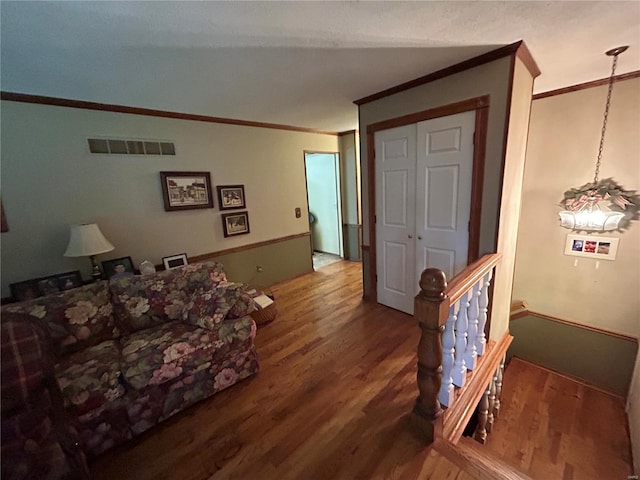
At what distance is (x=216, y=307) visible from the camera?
6.44 ft

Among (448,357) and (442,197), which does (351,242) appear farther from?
(448,357)

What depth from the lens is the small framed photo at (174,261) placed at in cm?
293

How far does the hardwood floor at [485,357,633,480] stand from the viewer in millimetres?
1950

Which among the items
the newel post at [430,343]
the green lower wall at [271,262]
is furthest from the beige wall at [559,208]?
the green lower wall at [271,262]

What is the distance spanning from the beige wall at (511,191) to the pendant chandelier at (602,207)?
2.69 ft

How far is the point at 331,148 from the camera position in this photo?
14.7 ft

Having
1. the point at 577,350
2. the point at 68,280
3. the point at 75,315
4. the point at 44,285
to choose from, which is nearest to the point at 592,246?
the point at 577,350

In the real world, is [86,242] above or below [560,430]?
above

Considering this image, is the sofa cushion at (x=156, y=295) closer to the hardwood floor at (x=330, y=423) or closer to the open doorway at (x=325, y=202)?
the hardwood floor at (x=330, y=423)

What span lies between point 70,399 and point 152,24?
2001 mm

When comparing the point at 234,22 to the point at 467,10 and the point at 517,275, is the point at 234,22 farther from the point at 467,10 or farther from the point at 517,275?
the point at 517,275

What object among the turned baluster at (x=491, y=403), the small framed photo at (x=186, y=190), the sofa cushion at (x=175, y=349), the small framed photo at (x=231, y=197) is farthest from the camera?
the small framed photo at (x=231, y=197)

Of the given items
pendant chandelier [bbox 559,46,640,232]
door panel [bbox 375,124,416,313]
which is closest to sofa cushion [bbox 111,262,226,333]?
door panel [bbox 375,124,416,313]

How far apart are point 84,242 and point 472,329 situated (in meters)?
3.14
